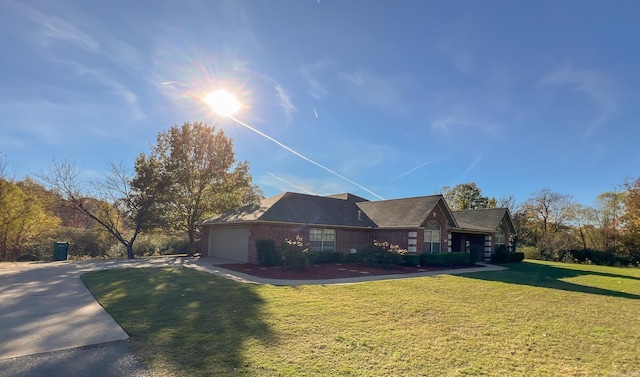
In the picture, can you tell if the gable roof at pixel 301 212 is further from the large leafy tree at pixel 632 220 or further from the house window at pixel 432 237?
the large leafy tree at pixel 632 220

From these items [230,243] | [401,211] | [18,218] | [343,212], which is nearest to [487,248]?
[401,211]

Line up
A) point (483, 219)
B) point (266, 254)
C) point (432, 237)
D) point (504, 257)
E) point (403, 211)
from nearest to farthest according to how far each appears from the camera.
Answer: point (266, 254)
point (432, 237)
point (403, 211)
point (504, 257)
point (483, 219)

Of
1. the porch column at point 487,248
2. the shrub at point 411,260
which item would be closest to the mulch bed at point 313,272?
the shrub at point 411,260

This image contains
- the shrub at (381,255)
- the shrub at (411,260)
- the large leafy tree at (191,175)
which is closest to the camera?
the shrub at (381,255)

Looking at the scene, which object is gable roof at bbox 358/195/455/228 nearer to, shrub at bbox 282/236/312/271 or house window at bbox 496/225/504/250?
shrub at bbox 282/236/312/271

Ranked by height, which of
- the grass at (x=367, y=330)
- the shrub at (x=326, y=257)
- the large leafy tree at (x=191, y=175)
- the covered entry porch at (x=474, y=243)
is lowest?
the grass at (x=367, y=330)

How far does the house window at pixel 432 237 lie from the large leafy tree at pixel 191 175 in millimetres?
17190

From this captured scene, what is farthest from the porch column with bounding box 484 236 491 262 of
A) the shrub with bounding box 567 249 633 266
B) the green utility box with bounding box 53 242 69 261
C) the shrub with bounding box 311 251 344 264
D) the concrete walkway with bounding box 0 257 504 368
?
the green utility box with bounding box 53 242 69 261

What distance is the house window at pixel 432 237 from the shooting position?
22516 millimetres

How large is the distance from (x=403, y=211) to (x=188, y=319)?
18.8m

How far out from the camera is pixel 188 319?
6996 millimetres

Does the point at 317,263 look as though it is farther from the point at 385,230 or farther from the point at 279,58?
the point at 279,58

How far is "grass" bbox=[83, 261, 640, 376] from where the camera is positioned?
493 cm

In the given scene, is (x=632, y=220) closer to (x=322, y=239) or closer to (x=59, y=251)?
(x=322, y=239)
